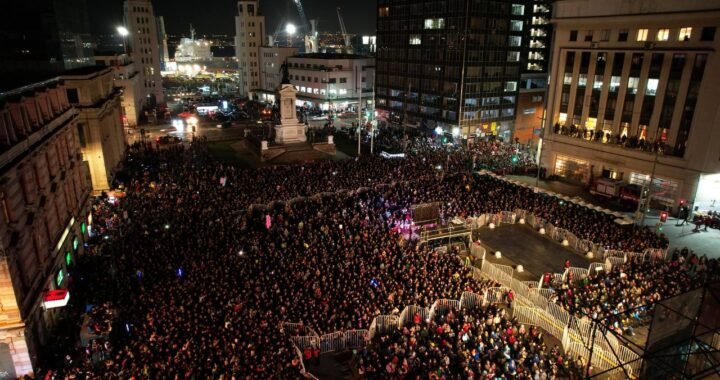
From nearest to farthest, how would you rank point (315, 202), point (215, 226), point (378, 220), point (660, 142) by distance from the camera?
point (215, 226), point (378, 220), point (315, 202), point (660, 142)

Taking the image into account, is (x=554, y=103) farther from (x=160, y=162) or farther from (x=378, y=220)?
(x=160, y=162)

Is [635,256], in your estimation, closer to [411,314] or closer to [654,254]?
[654,254]

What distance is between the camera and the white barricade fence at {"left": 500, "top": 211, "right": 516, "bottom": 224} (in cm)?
3556

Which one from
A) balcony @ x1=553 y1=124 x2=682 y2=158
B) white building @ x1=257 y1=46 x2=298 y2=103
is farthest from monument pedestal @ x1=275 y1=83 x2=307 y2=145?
white building @ x1=257 y1=46 x2=298 y2=103

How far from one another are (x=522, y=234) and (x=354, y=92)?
69.1 meters

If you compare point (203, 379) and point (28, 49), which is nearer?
point (203, 379)

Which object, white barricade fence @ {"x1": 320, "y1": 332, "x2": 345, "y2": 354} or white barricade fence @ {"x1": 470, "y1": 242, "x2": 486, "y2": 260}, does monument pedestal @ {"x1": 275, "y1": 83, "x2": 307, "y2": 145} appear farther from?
white barricade fence @ {"x1": 320, "y1": 332, "x2": 345, "y2": 354}

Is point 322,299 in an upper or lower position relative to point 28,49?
lower

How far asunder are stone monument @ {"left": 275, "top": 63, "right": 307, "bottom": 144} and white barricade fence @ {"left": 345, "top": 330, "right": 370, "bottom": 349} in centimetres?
3937

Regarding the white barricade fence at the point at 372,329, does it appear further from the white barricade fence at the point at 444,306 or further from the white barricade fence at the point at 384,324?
the white barricade fence at the point at 444,306

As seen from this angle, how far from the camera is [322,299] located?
2128 cm

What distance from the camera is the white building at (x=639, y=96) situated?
38531 mm

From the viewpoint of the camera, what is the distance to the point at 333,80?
9375cm

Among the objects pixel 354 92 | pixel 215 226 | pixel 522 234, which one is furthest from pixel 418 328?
pixel 354 92
